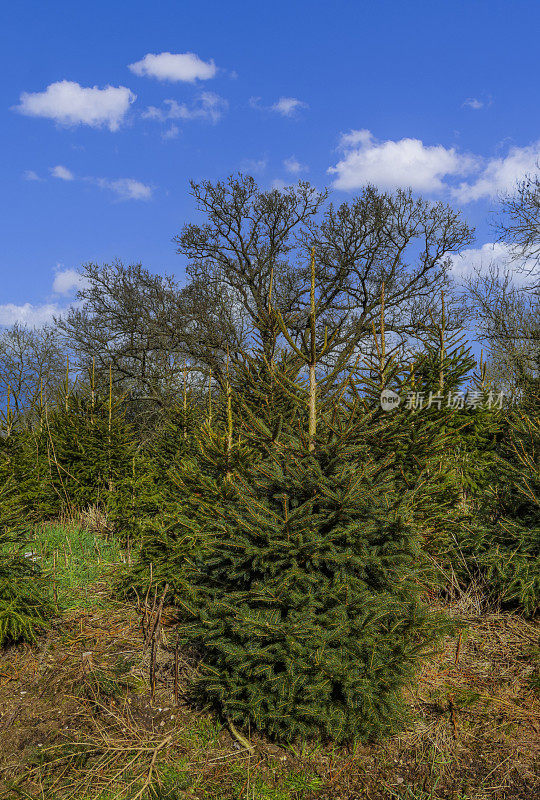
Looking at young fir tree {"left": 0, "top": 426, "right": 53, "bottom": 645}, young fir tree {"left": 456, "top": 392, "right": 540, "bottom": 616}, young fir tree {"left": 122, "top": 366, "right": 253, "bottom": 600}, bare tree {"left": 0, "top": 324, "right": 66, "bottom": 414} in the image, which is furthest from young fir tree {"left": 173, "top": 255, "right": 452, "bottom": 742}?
bare tree {"left": 0, "top": 324, "right": 66, "bottom": 414}

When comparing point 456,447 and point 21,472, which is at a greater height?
point 456,447

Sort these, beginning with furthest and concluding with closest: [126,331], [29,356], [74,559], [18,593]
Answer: [29,356], [126,331], [74,559], [18,593]

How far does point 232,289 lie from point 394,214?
21.9 feet

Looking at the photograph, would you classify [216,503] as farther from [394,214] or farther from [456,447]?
[394,214]

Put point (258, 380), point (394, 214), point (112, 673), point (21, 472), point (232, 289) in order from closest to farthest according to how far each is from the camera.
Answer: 1. point (112, 673)
2. point (258, 380)
3. point (21, 472)
4. point (394, 214)
5. point (232, 289)

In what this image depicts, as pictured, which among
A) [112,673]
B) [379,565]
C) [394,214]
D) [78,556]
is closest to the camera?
[379,565]

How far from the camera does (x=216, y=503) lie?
179 inches

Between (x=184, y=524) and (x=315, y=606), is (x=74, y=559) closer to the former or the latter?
(x=184, y=524)

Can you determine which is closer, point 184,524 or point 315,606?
point 315,606

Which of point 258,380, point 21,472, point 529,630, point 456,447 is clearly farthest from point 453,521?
point 21,472

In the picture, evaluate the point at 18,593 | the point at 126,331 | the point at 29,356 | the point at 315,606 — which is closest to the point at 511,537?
the point at 315,606

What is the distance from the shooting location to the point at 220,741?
315cm

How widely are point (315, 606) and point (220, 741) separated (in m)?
1.10

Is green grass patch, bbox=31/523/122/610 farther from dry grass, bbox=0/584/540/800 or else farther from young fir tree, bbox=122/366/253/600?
dry grass, bbox=0/584/540/800
